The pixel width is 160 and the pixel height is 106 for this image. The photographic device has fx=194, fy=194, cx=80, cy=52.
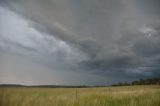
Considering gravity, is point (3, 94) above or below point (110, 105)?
above

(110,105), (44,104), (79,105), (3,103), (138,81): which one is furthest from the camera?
(138,81)

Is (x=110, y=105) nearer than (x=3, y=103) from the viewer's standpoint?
No

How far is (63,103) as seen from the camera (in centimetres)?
611

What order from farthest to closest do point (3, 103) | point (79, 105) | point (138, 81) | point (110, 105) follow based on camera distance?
point (138, 81) → point (110, 105) → point (79, 105) → point (3, 103)

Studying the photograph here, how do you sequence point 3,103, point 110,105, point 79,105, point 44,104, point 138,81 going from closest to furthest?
point 3,103
point 44,104
point 79,105
point 110,105
point 138,81

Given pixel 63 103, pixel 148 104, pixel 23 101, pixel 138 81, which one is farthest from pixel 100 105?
pixel 138 81

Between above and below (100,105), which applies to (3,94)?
above

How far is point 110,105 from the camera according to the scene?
259 inches

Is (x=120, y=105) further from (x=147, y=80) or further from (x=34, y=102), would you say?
(x=147, y=80)

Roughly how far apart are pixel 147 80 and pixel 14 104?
97.2 meters

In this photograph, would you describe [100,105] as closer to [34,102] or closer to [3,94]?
[34,102]

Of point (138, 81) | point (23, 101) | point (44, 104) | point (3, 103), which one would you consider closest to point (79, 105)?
point (44, 104)

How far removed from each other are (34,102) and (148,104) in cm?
379

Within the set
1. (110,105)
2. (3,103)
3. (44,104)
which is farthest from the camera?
(110,105)
